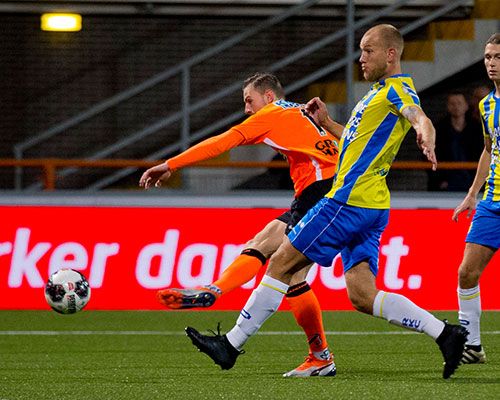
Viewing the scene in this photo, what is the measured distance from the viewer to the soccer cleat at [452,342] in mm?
7090

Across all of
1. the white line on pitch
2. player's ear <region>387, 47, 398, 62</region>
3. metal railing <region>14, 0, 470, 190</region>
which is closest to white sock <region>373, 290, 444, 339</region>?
player's ear <region>387, 47, 398, 62</region>

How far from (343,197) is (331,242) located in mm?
253

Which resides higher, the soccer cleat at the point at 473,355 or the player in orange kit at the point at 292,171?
the player in orange kit at the point at 292,171

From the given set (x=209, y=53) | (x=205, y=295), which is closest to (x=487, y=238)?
(x=205, y=295)

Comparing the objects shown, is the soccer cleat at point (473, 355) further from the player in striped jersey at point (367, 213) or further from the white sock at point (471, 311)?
the player in striped jersey at point (367, 213)

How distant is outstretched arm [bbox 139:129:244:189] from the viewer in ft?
23.9

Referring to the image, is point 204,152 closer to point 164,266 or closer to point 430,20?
point 164,266

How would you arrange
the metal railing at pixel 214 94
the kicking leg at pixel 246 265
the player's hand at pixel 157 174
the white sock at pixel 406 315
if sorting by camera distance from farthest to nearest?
the metal railing at pixel 214 94
the kicking leg at pixel 246 265
the player's hand at pixel 157 174
the white sock at pixel 406 315

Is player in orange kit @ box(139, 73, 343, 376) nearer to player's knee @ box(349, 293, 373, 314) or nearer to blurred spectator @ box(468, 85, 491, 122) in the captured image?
player's knee @ box(349, 293, 373, 314)

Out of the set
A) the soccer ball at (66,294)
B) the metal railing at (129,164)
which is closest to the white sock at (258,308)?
the soccer ball at (66,294)

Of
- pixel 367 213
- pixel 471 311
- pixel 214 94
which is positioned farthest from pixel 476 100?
pixel 367 213

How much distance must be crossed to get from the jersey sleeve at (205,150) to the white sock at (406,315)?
119 centimetres

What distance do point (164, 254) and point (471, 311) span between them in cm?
478

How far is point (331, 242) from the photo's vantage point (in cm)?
721
